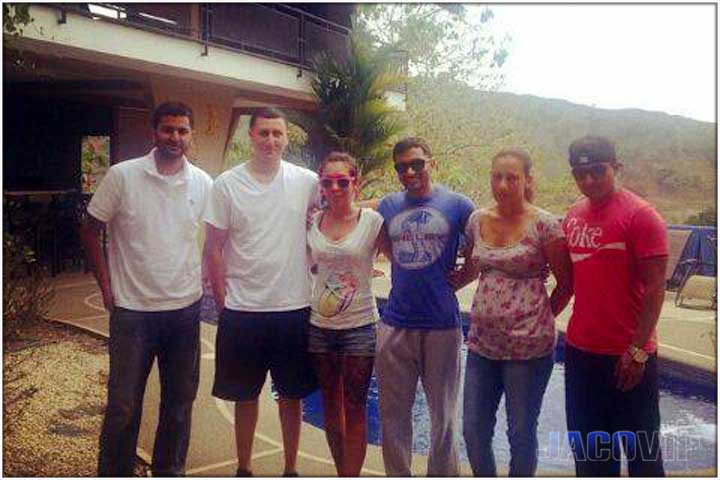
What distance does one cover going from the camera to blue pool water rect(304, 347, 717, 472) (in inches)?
194

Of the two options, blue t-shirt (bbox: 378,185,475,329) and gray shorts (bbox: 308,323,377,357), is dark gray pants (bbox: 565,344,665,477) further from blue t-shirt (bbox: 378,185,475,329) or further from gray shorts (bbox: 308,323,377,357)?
gray shorts (bbox: 308,323,377,357)

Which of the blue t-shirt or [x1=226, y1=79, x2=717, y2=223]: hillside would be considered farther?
[x1=226, y1=79, x2=717, y2=223]: hillside

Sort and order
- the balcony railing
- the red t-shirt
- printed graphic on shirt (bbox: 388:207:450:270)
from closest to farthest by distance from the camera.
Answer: the red t-shirt → printed graphic on shirt (bbox: 388:207:450:270) → the balcony railing

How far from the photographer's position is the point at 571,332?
289 cm

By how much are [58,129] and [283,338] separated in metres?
13.6

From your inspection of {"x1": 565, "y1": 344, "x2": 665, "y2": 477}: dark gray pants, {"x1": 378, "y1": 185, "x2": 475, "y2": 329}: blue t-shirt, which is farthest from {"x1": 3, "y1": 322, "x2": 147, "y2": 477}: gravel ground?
{"x1": 565, "y1": 344, "x2": 665, "y2": 477}: dark gray pants

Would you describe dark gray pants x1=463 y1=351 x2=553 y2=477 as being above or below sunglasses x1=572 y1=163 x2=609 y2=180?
below

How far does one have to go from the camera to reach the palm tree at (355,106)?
12.2 meters

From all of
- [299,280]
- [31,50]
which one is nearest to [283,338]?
[299,280]

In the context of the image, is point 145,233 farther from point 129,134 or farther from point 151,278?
point 129,134

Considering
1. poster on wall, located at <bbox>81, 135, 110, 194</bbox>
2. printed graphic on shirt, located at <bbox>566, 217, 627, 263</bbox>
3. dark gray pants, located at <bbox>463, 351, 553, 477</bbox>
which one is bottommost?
dark gray pants, located at <bbox>463, 351, 553, 477</bbox>

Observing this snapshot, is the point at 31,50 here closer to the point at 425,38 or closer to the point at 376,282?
the point at 376,282

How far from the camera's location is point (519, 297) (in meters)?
2.92

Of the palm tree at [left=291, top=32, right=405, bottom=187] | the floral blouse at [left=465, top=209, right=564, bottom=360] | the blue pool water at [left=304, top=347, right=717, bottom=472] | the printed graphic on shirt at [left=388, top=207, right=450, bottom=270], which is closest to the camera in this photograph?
the floral blouse at [left=465, top=209, right=564, bottom=360]
